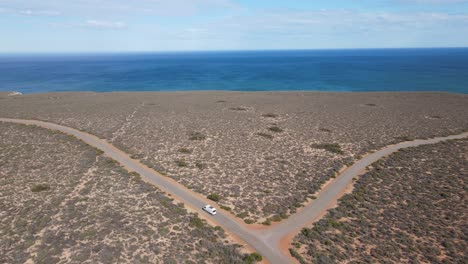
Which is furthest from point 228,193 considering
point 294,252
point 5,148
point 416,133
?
point 416,133

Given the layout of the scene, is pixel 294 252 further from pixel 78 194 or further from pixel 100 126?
pixel 100 126

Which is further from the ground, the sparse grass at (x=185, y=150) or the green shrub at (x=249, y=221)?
the sparse grass at (x=185, y=150)

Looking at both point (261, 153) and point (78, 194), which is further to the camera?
point (261, 153)

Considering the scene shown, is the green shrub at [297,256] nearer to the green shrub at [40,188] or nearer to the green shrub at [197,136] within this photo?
the green shrub at [40,188]

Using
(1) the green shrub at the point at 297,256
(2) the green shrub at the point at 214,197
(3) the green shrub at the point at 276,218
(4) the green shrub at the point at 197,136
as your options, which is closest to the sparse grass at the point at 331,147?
(4) the green shrub at the point at 197,136

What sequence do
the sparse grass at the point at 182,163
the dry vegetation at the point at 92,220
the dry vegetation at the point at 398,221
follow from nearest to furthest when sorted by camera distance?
the dry vegetation at the point at 92,220 < the dry vegetation at the point at 398,221 < the sparse grass at the point at 182,163

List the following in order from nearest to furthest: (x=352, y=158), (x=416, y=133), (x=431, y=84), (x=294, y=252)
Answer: (x=294, y=252), (x=352, y=158), (x=416, y=133), (x=431, y=84)

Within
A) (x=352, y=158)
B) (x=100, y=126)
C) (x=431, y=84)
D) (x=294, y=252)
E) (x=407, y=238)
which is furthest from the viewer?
(x=431, y=84)

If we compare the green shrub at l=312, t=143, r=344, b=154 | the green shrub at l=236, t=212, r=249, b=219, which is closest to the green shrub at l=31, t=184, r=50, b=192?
the green shrub at l=236, t=212, r=249, b=219

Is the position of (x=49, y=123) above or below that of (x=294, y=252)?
above
